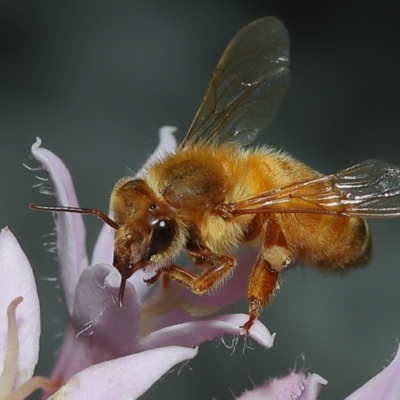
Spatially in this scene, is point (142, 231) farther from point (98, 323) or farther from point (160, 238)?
point (98, 323)

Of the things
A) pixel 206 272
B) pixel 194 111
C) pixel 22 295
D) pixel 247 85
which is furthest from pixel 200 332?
pixel 194 111

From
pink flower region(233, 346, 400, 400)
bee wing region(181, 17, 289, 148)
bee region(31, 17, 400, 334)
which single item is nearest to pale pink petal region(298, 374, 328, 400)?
pink flower region(233, 346, 400, 400)

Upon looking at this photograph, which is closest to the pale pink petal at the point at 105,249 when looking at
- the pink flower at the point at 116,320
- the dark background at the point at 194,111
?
the pink flower at the point at 116,320

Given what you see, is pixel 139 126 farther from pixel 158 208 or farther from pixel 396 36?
pixel 158 208

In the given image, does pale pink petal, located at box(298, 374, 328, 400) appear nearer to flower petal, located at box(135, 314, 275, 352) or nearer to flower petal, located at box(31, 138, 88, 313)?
flower petal, located at box(135, 314, 275, 352)

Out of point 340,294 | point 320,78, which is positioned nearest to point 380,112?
point 320,78
